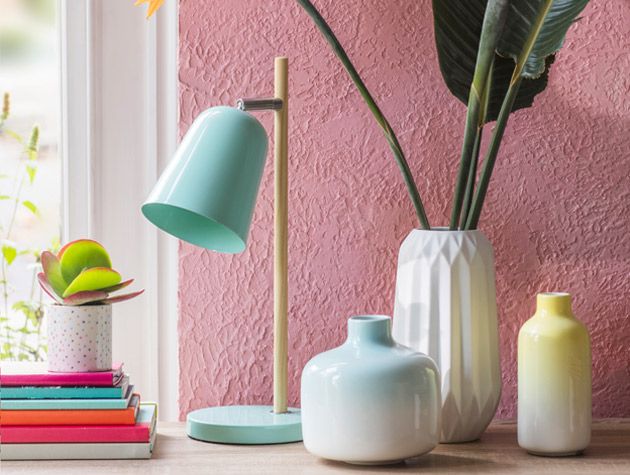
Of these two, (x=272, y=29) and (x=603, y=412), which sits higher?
(x=272, y=29)

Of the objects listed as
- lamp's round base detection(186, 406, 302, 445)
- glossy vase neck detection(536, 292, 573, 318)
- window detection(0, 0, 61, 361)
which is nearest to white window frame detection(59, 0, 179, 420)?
window detection(0, 0, 61, 361)

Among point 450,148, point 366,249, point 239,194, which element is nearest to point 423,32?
point 450,148

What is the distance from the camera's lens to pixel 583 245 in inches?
57.9

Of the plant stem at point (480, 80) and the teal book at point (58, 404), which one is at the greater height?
the plant stem at point (480, 80)

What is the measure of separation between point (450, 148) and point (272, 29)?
33cm

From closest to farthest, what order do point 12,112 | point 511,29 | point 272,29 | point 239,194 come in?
point 239,194
point 511,29
point 272,29
point 12,112

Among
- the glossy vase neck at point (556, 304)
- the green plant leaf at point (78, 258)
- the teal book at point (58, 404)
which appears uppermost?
the green plant leaf at point (78, 258)

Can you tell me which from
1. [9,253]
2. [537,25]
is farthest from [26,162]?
[537,25]

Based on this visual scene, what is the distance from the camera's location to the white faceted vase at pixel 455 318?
1.28m

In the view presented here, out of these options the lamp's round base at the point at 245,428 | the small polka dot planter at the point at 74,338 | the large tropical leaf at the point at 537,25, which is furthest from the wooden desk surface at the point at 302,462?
the large tropical leaf at the point at 537,25

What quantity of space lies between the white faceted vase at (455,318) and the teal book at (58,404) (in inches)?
15.5

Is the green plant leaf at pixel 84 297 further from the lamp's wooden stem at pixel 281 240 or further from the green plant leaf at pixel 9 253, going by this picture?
the green plant leaf at pixel 9 253

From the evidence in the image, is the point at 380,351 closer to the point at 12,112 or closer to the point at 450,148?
the point at 450,148

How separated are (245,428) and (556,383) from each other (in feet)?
1.35
